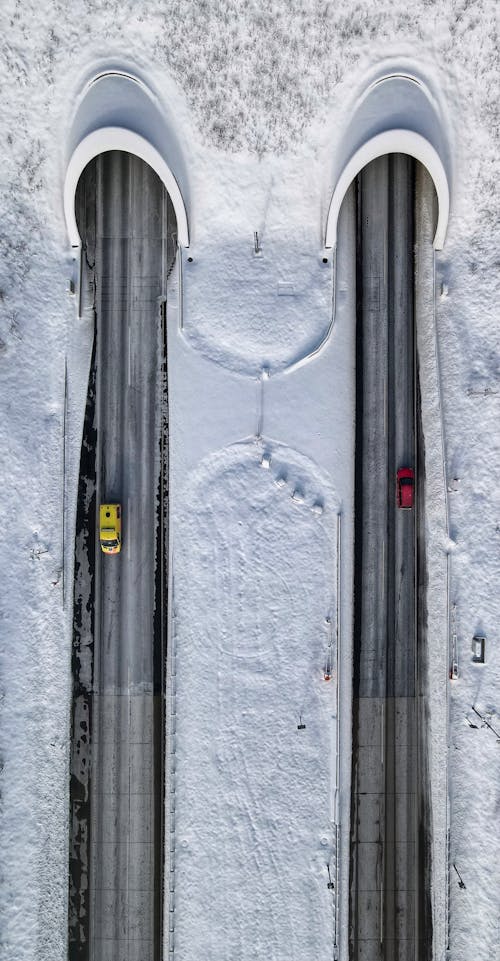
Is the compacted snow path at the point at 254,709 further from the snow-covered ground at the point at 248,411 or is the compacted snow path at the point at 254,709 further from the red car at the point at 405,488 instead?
the red car at the point at 405,488

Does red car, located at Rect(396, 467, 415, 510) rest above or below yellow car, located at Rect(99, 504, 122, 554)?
above

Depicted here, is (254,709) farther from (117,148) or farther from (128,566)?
(117,148)

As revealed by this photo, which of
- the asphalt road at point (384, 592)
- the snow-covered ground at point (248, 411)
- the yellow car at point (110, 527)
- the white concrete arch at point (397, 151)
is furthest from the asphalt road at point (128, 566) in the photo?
the asphalt road at point (384, 592)

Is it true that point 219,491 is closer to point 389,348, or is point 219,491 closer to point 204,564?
point 204,564

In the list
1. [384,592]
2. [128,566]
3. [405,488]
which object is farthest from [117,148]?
[384,592]

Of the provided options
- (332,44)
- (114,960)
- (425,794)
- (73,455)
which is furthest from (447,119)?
(114,960)

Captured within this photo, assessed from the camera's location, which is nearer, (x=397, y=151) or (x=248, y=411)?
(x=397, y=151)

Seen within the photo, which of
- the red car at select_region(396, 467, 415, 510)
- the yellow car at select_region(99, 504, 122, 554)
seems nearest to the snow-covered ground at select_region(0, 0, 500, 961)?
the red car at select_region(396, 467, 415, 510)

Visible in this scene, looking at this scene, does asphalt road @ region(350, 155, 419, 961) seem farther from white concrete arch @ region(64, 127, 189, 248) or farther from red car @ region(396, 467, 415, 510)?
white concrete arch @ region(64, 127, 189, 248)
